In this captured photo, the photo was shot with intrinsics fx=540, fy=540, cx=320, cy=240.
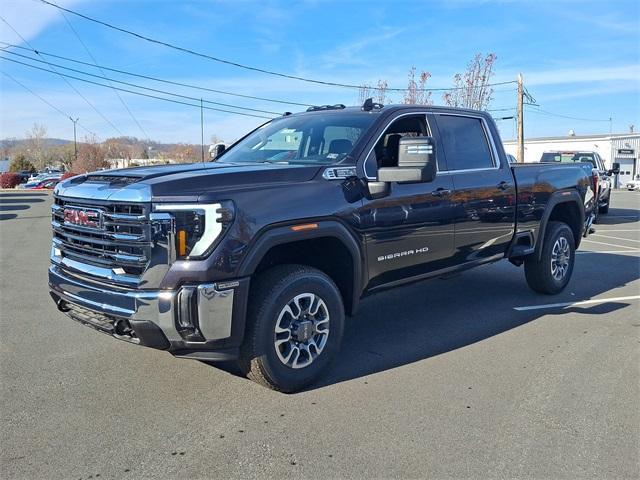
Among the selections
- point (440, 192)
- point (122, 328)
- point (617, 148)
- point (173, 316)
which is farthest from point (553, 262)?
point (617, 148)

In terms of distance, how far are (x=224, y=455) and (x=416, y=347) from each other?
2.29 metres

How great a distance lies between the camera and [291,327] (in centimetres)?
381

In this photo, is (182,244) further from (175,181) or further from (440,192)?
(440,192)

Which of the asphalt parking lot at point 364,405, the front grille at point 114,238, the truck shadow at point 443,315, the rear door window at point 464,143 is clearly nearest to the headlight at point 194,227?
the front grille at point 114,238

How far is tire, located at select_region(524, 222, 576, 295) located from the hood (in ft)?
12.1

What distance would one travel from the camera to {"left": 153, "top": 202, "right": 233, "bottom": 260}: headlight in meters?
3.28

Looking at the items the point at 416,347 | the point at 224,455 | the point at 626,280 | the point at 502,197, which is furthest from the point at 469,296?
the point at 224,455

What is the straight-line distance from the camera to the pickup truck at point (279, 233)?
130 inches

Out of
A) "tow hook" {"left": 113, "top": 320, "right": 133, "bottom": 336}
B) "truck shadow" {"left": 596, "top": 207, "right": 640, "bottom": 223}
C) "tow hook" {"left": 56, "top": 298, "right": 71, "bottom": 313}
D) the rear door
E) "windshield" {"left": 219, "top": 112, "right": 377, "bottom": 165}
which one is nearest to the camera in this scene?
"tow hook" {"left": 113, "top": 320, "right": 133, "bottom": 336}

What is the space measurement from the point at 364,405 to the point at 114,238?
1.99m

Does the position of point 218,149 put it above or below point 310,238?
above

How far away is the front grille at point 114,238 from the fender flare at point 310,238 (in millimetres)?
634

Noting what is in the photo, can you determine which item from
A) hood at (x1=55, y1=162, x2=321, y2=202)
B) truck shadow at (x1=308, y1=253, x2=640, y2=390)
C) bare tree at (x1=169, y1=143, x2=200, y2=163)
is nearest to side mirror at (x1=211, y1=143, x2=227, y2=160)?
hood at (x1=55, y1=162, x2=321, y2=202)

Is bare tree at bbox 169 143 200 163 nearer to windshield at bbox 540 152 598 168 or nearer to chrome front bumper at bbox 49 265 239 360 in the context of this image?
windshield at bbox 540 152 598 168
